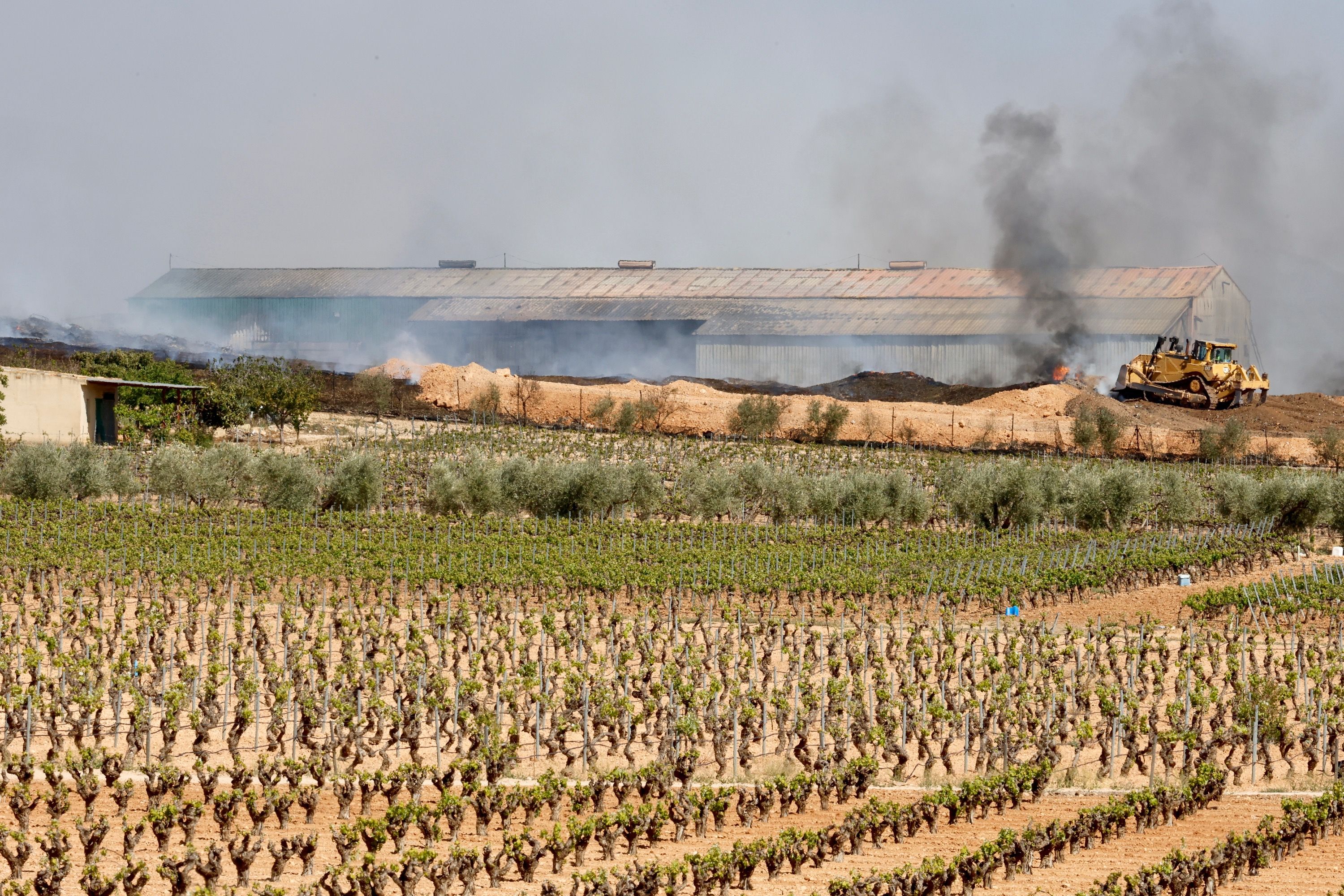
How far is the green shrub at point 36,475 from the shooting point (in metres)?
42.0

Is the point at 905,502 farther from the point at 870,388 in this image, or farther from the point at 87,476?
the point at 870,388

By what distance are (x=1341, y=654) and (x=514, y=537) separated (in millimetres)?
19095

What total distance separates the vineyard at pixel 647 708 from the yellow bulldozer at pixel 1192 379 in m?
21.5

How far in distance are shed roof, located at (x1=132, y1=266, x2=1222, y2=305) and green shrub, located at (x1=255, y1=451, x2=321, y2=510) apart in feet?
130

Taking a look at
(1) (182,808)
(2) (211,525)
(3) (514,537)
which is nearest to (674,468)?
(3) (514,537)

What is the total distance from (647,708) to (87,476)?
1131 inches

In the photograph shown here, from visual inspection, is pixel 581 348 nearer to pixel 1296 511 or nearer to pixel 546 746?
pixel 1296 511

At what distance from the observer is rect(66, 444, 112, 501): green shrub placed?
140ft

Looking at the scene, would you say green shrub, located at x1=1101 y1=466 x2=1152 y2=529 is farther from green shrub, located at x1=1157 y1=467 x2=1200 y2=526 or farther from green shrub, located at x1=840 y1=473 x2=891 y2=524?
green shrub, located at x1=840 y1=473 x2=891 y2=524

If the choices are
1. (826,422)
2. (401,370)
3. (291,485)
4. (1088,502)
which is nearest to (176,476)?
(291,485)

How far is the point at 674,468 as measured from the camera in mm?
50344

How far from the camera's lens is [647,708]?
19.3m

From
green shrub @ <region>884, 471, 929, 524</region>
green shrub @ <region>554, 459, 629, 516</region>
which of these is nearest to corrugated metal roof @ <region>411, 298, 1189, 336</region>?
green shrub @ <region>884, 471, 929, 524</region>

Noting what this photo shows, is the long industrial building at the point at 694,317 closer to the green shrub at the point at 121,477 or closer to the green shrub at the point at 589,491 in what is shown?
the green shrub at the point at 121,477
